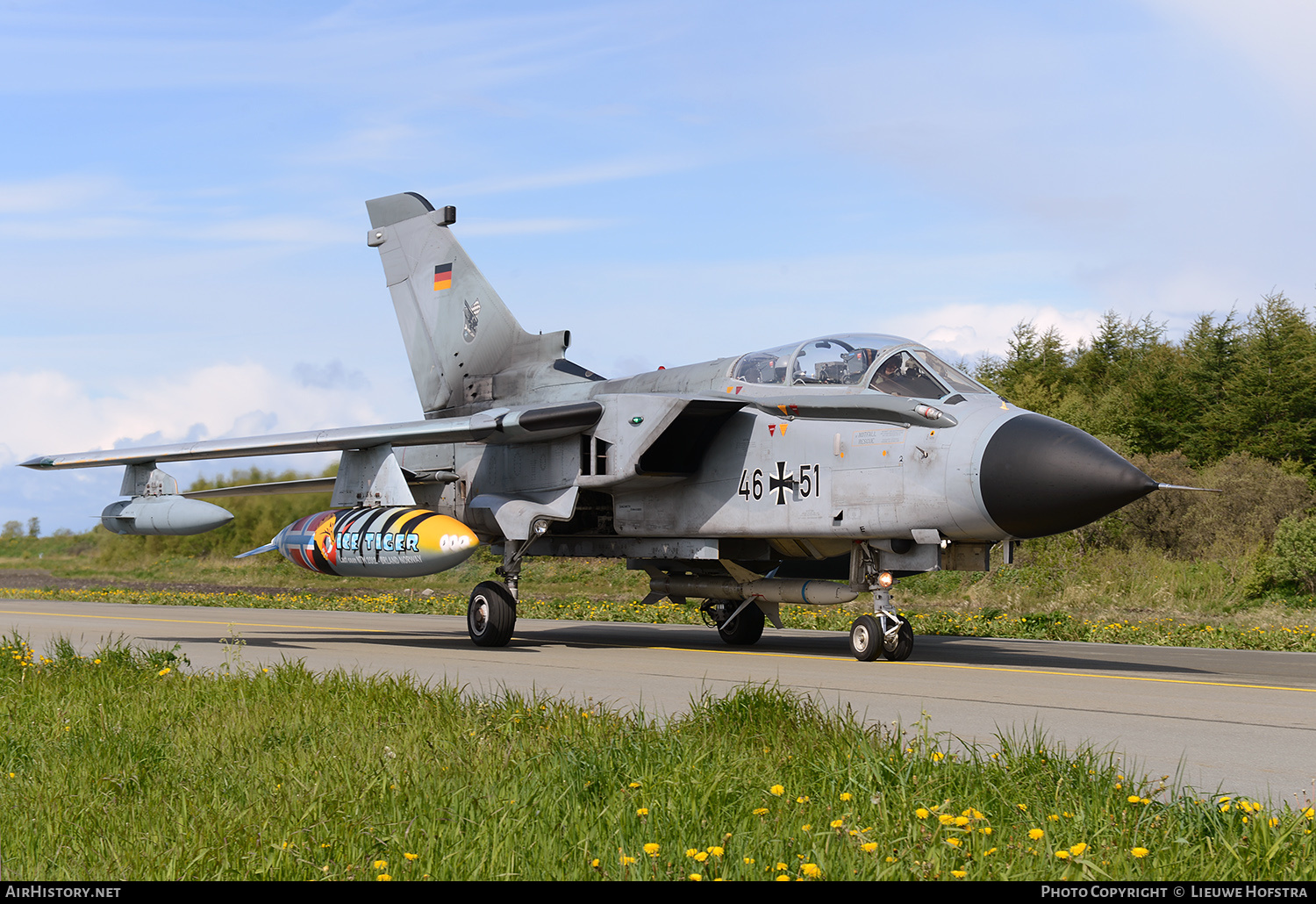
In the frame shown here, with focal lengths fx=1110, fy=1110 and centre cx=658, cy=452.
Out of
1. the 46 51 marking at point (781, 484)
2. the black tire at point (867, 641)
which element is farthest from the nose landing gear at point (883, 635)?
the 46 51 marking at point (781, 484)

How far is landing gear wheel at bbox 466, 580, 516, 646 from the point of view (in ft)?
44.2

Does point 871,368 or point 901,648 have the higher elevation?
point 871,368

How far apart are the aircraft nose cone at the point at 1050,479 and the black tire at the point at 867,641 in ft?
5.87

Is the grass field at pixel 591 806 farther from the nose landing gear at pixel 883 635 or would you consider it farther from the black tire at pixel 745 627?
the black tire at pixel 745 627

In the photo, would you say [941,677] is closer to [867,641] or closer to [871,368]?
[867,641]

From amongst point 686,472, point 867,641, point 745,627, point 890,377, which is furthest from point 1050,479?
point 745,627

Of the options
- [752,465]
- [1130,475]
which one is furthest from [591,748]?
[752,465]

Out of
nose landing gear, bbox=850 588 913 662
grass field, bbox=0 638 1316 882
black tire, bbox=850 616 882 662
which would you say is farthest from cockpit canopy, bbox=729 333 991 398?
grass field, bbox=0 638 1316 882

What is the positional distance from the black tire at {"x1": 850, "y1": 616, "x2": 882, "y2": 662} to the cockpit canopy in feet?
7.77

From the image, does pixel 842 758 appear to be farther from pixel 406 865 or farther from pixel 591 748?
pixel 406 865

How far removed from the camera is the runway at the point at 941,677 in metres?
6.37

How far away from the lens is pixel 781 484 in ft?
39.2

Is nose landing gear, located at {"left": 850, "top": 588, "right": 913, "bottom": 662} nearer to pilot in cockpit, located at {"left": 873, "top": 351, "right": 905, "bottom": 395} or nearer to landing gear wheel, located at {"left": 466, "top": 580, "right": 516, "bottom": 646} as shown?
pilot in cockpit, located at {"left": 873, "top": 351, "right": 905, "bottom": 395}

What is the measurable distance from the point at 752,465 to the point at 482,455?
14.6 ft
